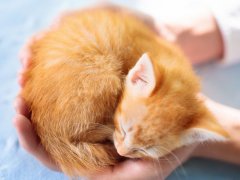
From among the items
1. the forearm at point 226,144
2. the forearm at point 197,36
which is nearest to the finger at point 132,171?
the forearm at point 226,144

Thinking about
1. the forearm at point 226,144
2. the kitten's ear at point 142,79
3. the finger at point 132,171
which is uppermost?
the kitten's ear at point 142,79

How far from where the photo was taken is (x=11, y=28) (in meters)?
1.47

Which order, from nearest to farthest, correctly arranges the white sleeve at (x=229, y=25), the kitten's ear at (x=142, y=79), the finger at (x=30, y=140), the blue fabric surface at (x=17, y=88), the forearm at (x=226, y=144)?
the kitten's ear at (x=142, y=79)
the finger at (x=30, y=140)
the blue fabric surface at (x=17, y=88)
the forearm at (x=226, y=144)
the white sleeve at (x=229, y=25)

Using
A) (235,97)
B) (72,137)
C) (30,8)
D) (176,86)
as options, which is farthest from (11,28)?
(235,97)

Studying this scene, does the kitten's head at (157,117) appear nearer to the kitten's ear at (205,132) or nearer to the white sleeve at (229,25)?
the kitten's ear at (205,132)

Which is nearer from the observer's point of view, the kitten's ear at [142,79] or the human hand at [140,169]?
the kitten's ear at [142,79]

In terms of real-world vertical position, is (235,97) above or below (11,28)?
below

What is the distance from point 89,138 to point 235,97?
74 cm

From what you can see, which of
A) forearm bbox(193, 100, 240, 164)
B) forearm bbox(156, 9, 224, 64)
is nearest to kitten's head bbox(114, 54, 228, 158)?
forearm bbox(193, 100, 240, 164)

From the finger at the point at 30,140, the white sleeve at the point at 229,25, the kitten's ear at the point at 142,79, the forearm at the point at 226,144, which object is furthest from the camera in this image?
the white sleeve at the point at 229,25

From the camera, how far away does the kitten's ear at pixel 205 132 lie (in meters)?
0.75

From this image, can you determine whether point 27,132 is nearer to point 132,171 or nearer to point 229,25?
point 132,171

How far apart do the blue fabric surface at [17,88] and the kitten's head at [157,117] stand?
29cm

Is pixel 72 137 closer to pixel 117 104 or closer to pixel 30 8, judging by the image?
pixel 117 104
